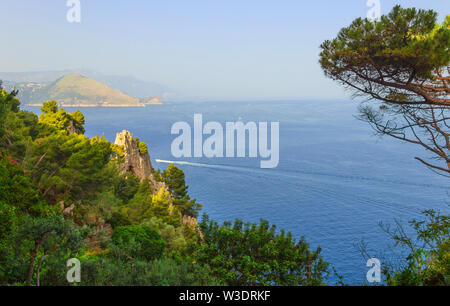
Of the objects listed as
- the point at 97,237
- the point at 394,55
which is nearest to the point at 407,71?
the point at 394,55

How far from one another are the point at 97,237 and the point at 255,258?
35.2 ft

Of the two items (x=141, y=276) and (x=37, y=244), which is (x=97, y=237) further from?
(x=141, y=276)

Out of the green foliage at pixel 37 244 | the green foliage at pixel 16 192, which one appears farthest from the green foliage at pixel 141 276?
the green foliage at pixel 16 192

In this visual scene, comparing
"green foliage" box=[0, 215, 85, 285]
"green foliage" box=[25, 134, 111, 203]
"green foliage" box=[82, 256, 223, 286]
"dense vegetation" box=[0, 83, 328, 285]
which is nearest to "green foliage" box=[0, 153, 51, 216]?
"dense vegetation" box=[0, 83, 328, 285]

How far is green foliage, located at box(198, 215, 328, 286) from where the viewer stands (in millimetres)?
11664

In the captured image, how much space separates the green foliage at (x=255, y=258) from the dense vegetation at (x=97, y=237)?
0.04 m

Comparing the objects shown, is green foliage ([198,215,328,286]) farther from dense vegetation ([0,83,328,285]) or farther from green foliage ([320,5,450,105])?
green foliage ([320,5,450,105])

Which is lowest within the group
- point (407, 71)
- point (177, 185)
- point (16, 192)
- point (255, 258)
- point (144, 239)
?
point (177, 185)

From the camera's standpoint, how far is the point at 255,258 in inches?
499

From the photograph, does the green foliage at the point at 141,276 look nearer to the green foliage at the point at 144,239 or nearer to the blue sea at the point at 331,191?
the green foliage at the point at 144,239

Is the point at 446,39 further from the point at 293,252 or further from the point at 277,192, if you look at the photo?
the point at 277,192

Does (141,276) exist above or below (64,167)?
below

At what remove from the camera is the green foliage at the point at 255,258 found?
11664 mm

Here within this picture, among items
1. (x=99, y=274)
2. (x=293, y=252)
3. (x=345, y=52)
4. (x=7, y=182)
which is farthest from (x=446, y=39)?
(x=7, y=182)
